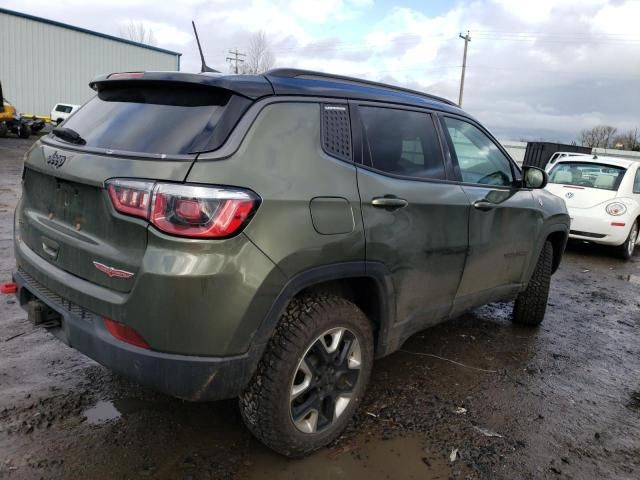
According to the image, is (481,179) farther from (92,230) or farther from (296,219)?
(92,230)

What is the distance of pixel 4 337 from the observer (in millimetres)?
3664

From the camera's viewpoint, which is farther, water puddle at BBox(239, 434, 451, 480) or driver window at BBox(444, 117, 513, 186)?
driver window at BBox(444, 117, 513, 186)

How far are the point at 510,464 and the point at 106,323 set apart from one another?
2104 mm

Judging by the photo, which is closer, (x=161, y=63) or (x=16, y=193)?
(x=16, y=193)

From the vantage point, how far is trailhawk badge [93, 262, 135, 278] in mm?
2115

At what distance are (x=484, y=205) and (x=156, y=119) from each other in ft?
7.04

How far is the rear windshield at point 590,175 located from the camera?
841 cm

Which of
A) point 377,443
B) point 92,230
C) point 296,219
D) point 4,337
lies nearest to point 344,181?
point 296,219

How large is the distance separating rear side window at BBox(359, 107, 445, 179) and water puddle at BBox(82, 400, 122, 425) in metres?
1.95

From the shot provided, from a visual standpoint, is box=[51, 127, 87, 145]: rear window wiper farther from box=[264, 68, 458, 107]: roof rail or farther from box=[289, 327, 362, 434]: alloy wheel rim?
box=[289, 327, 362, 434]: alloy wheel rim

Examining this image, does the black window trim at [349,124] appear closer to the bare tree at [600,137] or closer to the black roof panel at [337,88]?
the black roof panel at [337,88]

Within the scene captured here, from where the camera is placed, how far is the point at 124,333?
2.15 m

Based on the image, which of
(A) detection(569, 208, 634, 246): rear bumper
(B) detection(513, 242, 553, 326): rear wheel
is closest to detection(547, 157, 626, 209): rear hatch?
(A) detection(569, 208, 634, 246): rear bumper

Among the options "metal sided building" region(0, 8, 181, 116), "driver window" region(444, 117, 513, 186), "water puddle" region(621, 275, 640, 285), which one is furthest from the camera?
"metal sided building" region(0, 8, 181, 116)
